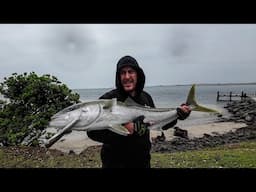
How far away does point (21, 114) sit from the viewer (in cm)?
636

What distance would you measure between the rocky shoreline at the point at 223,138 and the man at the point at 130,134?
248cm

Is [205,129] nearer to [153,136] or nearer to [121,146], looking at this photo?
[153,136]

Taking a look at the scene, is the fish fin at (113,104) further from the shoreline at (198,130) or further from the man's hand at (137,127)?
the shoreline at (198,130)

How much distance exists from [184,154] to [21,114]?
3.01 m

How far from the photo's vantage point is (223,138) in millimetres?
8805

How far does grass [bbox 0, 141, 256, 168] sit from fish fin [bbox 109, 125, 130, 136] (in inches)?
105

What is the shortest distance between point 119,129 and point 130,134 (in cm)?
11

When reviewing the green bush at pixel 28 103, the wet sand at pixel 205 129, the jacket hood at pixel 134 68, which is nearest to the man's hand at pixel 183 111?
the jacket hood at pixel 134 68

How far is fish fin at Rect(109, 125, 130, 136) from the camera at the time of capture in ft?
11.3

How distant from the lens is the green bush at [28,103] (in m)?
5.75

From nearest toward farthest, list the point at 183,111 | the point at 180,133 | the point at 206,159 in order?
the point at 183,111, the point at 180,133, the point at 206,159

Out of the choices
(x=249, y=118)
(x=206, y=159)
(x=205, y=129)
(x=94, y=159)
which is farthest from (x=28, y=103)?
(x=249, y=118)

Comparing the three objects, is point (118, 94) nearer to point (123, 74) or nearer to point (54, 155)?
point (123, 74)
